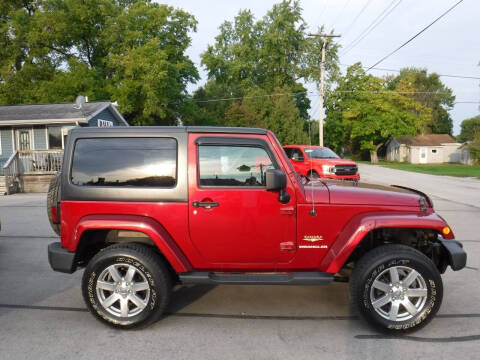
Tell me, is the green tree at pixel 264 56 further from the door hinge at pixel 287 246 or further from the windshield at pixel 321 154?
the door hinge at pixel 287 246

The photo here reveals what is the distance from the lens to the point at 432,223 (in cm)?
362

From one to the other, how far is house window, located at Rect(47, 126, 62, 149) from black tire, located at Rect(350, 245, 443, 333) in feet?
72.8

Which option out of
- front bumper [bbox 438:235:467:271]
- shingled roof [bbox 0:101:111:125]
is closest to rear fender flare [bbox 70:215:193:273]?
front bumper [bbox 438:235:467:271]

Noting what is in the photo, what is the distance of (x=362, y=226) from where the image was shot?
3539mm

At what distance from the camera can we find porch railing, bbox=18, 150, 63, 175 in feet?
56.7

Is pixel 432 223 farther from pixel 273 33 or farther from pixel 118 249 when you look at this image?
pixel 273 33

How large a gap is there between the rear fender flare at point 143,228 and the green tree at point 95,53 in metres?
29.1

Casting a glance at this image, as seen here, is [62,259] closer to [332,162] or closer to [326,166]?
[326,166]

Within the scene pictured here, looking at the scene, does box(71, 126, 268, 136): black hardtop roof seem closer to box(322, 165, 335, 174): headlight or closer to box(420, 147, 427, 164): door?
box(322, 165, 335, 174): headlight

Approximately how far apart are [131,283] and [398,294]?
8.32 ft

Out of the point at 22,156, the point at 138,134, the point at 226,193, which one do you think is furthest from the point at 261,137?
the point at 22,156

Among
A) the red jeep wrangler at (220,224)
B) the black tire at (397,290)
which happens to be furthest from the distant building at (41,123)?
the black tire at (397,290)

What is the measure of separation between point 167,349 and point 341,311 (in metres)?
1.88

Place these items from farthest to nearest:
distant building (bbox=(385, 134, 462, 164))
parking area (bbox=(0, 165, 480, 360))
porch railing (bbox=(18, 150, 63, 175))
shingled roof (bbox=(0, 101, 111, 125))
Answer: distant building (bbox=(385, 134, 462, 164)), shingled roof (bbox=(0, 101, 111, 125)), porch railing (bbox=(18, 150, 63, 175)), parking area (bbox=(0, 165, 480, 360))
